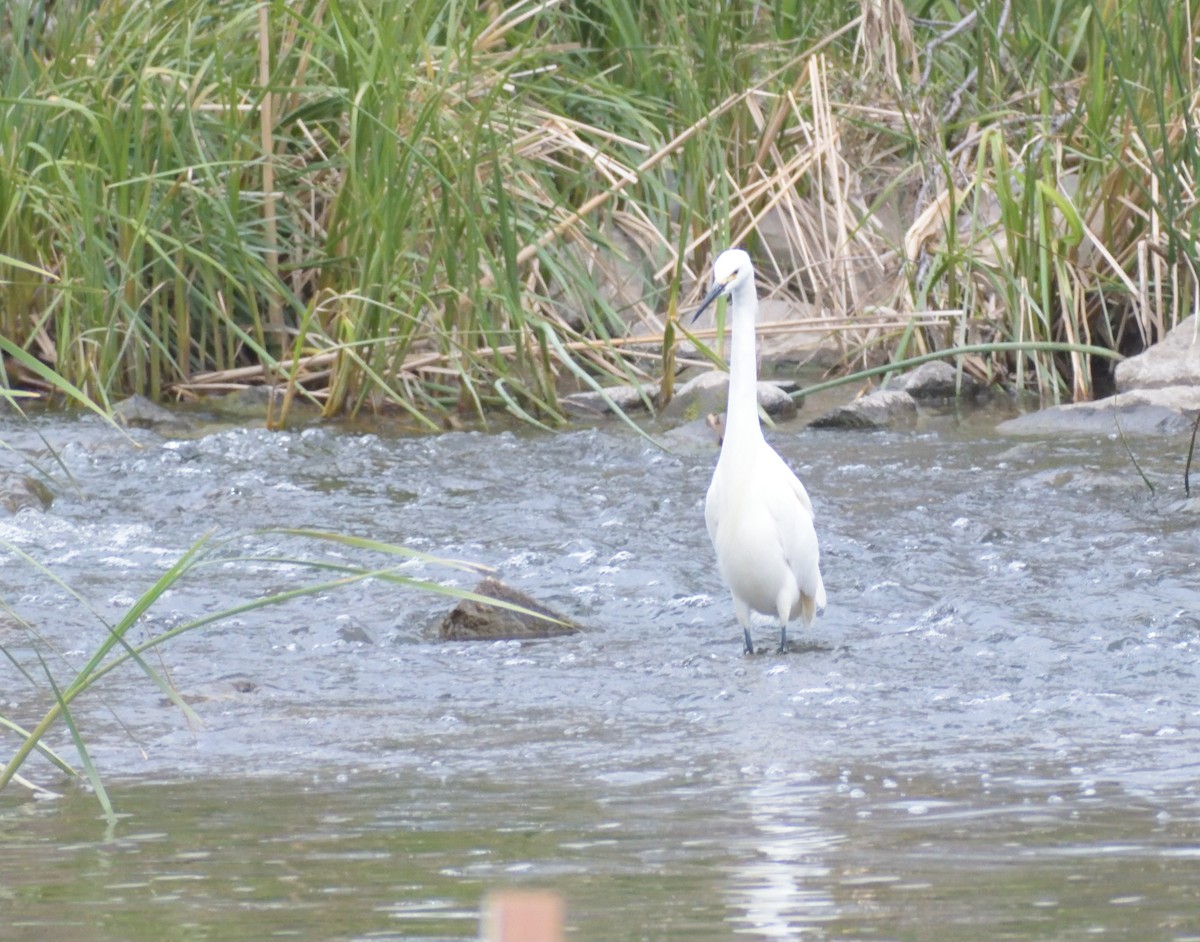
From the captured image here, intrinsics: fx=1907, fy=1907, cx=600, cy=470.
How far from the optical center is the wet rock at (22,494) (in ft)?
19.2

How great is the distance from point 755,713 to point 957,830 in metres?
1.04

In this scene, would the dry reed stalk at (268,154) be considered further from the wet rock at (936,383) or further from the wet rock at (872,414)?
the wet rock at (936,383)

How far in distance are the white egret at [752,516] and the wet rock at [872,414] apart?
106 inches

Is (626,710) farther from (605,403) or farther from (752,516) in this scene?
(605,403)

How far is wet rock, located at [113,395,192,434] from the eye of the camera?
24.3 feet

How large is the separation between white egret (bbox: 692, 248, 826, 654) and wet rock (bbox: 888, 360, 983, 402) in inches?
131

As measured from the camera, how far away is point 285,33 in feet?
26.3

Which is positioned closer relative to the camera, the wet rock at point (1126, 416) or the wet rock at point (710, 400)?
the wet rock at point (1126, 416)

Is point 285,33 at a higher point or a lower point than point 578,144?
higher

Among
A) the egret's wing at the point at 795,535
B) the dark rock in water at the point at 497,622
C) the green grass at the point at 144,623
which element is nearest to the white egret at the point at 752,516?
the egret's wing at the point at 795,535

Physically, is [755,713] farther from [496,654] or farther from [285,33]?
[285,33]

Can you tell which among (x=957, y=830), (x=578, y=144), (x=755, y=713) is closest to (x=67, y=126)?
(x=578, y=144)

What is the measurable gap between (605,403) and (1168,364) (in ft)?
7.26

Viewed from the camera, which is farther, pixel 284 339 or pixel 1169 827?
pixel 284 339
